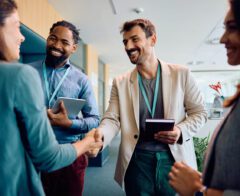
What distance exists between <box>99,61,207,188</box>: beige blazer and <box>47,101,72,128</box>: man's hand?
24cm

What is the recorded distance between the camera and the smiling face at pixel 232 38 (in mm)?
814

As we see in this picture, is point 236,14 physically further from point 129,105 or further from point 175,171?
point 129,105

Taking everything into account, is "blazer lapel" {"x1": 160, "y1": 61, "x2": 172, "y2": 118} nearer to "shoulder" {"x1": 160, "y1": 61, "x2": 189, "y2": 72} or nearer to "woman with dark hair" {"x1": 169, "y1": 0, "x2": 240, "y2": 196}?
"shoulder" {"x1": 160, "y1": 61, "x2": 189, "y2": 72}

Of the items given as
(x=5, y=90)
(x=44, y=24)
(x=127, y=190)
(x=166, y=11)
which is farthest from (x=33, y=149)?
(x=166, y=11)

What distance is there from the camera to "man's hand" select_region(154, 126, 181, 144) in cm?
145

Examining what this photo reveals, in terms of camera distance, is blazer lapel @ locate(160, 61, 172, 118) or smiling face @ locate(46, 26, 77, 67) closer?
blazer lapel @ locate(160, 61, 172, 118)

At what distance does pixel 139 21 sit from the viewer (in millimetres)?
1730

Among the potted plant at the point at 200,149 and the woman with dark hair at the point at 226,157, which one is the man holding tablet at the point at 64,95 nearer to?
the woman with dark hair at the point at 226,157

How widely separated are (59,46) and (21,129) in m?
1.01

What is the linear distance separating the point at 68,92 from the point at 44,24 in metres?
2.39

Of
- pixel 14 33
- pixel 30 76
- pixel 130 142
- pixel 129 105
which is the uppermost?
pixel 14 33

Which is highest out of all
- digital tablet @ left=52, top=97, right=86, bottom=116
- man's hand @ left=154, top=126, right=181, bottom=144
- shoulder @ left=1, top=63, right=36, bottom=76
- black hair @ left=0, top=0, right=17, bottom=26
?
black hair @ left=0, top=0, right=17, bottom=26

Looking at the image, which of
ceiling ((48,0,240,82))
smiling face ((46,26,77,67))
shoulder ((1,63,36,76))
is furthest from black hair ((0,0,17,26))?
ceiling ((48,0,240,82))

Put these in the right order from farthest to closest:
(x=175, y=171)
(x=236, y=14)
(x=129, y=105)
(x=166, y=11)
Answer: (x=166, y=11)
(x=129, y=105)
(x=175, y=171)
(x=236, y=14)
